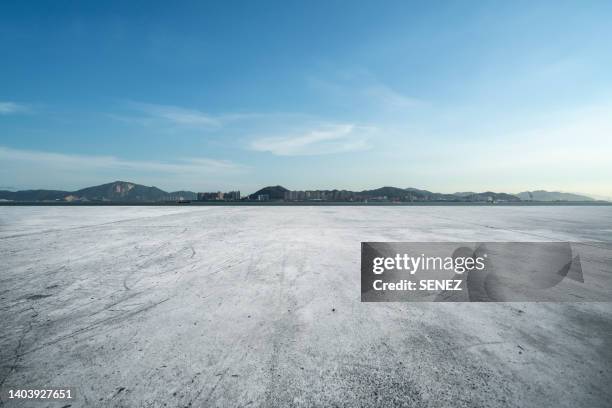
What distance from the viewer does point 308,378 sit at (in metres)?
2.12

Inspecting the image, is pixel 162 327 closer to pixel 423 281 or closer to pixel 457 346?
pixel 457 346

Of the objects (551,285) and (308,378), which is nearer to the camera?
(308,378)

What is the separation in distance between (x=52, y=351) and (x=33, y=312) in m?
1.32

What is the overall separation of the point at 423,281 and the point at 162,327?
13.9 ft

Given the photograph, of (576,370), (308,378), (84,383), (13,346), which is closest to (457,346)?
(576,370)

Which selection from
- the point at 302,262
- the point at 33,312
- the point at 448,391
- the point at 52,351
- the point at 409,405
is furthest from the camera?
the point at 302,262

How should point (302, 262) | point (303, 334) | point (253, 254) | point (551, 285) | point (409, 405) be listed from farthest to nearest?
point (253, 254) → point (302, 262) → point (551, 285) → point (303, 334) → point (409, 405)

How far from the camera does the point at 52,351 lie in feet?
8.27

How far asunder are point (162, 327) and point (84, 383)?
2.82 feet

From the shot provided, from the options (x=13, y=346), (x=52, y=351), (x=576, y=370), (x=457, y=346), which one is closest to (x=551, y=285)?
(x=576, y=370)

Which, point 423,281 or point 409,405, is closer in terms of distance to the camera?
point 409,405

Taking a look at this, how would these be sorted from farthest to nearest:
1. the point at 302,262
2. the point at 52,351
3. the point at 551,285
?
1. the point at 302,262
2. the point at 551,285
3. the point at 52,351

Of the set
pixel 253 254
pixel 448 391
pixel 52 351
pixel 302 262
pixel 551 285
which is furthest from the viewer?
pixel 253 254

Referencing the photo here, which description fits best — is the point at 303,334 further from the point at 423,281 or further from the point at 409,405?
the point at 423,281
